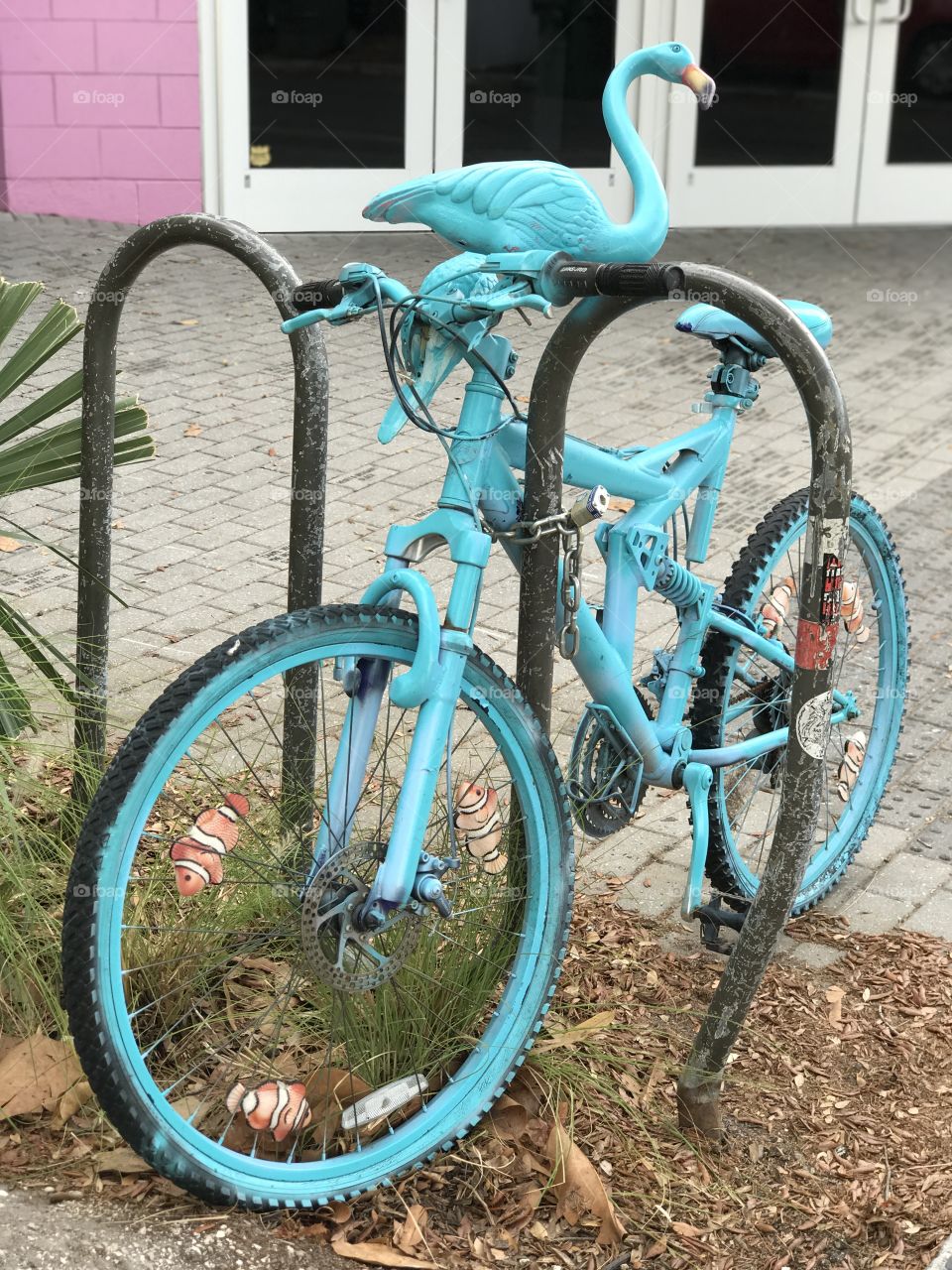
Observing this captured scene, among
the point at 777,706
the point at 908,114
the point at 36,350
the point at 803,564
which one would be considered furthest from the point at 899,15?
the point at 803,564

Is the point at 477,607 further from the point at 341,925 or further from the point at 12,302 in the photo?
the point at 12,302

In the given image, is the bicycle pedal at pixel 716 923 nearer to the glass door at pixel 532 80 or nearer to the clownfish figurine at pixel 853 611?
the clownfish figurine at pixel 853 611

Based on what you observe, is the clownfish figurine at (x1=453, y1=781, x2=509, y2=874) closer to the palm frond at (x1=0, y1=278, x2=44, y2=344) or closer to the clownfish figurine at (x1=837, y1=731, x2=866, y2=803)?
the clownfish figurine at (x1=837, y1=731, x2=866, y2=803)

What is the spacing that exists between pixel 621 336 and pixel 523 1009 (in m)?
6.61

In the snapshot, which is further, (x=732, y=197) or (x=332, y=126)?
(x=732, y=197)

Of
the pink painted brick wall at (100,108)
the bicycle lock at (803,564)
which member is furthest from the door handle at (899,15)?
the bicycle lock at (803,564)

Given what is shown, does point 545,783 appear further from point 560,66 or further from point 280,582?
point 560,66

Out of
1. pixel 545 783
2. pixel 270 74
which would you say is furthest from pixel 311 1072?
pixel 270 74

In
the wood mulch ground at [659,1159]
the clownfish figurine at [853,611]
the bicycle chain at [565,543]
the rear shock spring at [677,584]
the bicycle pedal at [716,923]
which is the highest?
the bicycle chain at [565,543]

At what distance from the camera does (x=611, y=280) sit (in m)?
2.29

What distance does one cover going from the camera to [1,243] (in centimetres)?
923

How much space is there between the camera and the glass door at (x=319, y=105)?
981 cm

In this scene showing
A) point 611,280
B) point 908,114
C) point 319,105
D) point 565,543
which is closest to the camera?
point 611,280

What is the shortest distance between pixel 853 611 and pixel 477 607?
136 centimetres
